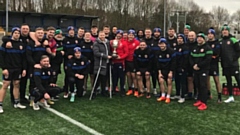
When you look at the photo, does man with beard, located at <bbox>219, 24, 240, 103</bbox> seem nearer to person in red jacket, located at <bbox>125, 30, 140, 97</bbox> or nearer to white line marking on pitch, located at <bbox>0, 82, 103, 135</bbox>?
person in red jacket, located at <bbox>125, 30, 140, 97</bbox>

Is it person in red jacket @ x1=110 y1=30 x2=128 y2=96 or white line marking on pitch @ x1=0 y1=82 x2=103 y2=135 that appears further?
person in red jacket @ x1=110 y1=30 x2=128 y2=96

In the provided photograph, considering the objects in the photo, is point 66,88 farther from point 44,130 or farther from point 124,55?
point 44,130

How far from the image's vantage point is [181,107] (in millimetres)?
7527

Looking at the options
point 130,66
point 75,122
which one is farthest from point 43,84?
point 130,66

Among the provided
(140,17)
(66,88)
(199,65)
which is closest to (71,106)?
(66,88)

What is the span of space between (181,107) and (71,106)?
2649 mm

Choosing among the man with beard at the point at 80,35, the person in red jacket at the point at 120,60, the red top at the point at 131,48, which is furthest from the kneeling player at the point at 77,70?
the red top at the point at 131,48

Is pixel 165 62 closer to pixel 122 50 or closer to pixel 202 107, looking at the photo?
pixel 122 50

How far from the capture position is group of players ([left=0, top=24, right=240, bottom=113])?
7.05m

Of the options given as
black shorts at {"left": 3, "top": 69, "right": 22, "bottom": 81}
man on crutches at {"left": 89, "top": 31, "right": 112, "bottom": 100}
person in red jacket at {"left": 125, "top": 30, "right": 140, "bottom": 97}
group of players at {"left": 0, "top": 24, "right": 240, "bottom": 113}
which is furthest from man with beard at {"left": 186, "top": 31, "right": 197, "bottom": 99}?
black shorts at {"left": 3, "top": 69, "right": 22, "bottom": 81}

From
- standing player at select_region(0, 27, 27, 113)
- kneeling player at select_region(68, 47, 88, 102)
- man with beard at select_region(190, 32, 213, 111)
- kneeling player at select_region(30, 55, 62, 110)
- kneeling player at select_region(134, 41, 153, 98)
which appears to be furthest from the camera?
kneeling player at select_region(134, 41, 153, 98)

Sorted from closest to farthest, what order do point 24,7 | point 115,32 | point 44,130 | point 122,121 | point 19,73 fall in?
point 44,130
point 122,121
point 19,73
point 115,32
point 24,7

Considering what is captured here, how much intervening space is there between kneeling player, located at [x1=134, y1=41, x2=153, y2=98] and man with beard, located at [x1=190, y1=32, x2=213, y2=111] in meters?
1.25

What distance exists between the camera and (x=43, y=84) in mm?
7320
